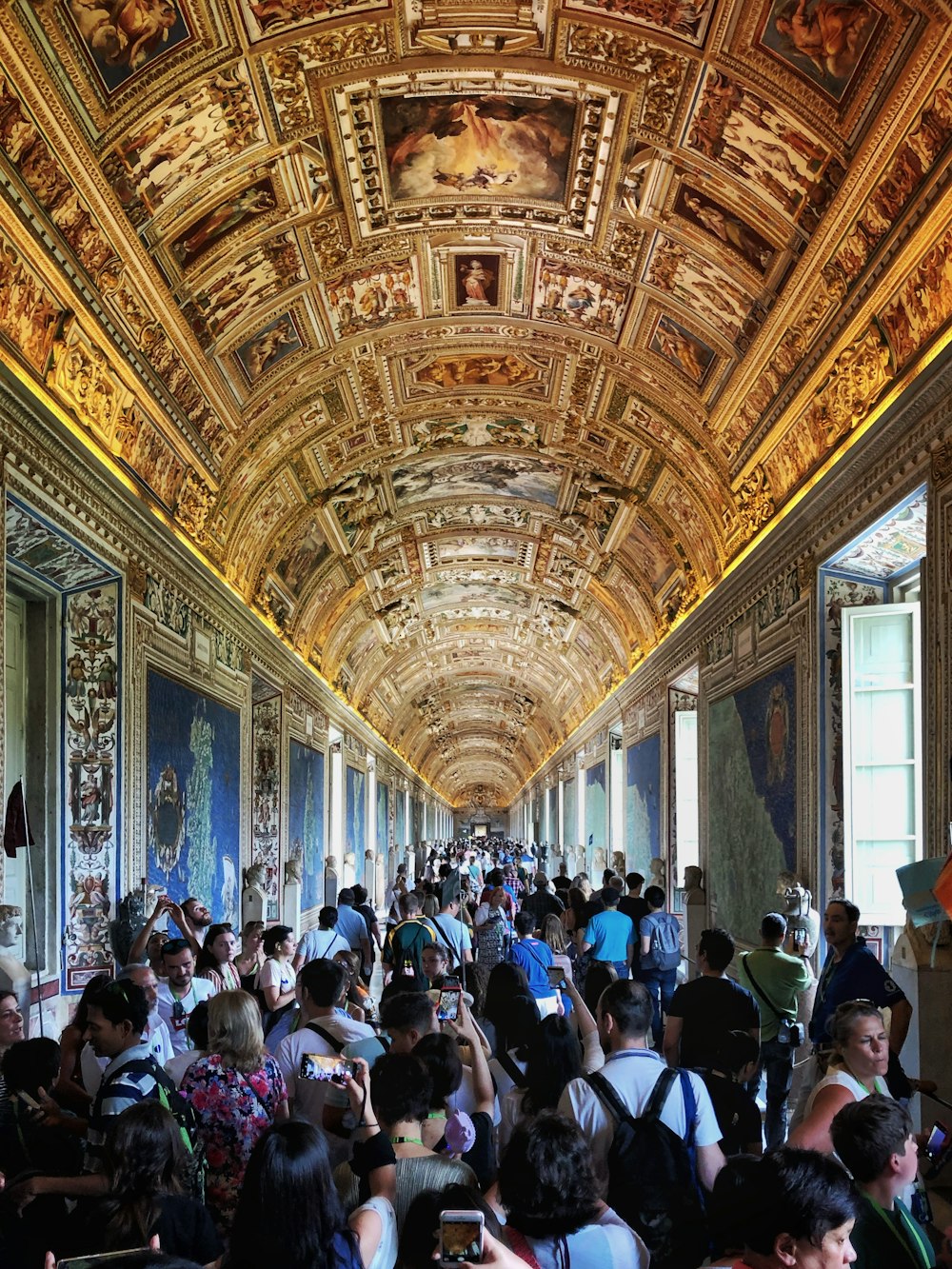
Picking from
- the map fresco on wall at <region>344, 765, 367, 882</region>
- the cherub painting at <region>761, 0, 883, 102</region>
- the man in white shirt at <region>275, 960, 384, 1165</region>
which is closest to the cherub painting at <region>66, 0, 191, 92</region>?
the cherub painting at <region>761, 0, 883, 102</region>

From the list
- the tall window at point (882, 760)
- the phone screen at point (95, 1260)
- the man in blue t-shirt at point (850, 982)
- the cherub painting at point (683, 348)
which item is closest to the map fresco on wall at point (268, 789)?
the cherub painting at point (683, 348)

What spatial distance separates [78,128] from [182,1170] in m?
8.75

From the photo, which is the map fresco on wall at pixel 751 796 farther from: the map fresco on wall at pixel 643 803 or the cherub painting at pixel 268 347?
the cherub painting at pixel 268 347

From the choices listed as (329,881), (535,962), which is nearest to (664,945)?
(535,962)

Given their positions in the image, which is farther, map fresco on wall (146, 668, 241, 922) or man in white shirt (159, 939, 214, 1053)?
map fresco on wall (146, 668, 241, 922)

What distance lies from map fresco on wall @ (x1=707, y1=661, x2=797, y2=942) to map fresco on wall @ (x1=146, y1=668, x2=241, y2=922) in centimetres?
771

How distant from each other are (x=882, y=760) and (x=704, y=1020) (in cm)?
652

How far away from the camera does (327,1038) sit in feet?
19.3

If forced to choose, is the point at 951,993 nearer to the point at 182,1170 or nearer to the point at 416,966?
the point at 416,966

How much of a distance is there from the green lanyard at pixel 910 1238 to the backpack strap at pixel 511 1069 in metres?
2.58

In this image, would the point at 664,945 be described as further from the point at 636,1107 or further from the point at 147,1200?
the point at 147,1200

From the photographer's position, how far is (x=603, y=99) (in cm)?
1113

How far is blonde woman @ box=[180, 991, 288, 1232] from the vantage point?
478 centimetres

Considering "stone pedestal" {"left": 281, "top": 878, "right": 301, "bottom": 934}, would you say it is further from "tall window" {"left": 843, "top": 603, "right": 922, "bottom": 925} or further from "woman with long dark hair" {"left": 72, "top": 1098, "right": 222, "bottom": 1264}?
"woman with long dark hair" {"left": 72, "top": 1098, "right": 222, "bottom": 1264}
